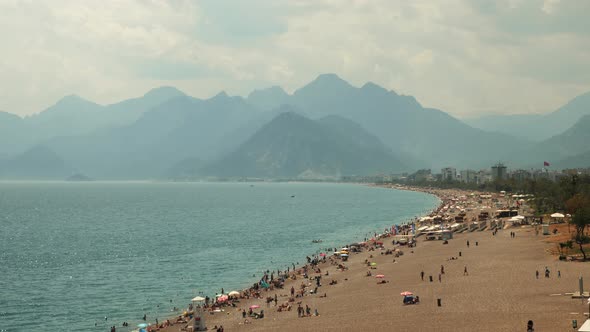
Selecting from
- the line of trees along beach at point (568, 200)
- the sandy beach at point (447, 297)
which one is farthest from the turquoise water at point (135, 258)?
the line of trees along beach at point (568, 200)

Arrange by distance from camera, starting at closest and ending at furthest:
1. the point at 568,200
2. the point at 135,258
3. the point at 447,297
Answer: the point at 447,297
the point at 568,200
the point at 135,258

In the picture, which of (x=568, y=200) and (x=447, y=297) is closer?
(x=447, y=297)

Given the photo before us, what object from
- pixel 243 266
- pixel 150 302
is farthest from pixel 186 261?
pixel 150 302

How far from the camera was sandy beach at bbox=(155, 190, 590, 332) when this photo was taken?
29.4 m

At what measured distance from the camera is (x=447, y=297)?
35.8 meters

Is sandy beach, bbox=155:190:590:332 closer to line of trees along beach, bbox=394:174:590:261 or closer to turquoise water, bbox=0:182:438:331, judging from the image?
line of trees along beach, bbox=394:174:590:261

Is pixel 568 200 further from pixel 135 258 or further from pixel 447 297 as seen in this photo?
pixel 135 258

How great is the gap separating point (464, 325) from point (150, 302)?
24.0m

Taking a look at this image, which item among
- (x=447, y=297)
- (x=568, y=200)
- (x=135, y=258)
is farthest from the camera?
(x=135, y=258)

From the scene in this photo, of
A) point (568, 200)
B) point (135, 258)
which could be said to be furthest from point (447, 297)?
point (135, 258)

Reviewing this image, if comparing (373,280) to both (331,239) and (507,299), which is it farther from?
(331,239)

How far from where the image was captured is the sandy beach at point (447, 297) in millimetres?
29422

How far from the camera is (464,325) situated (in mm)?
28562

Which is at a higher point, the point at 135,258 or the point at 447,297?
the point at 447,297
